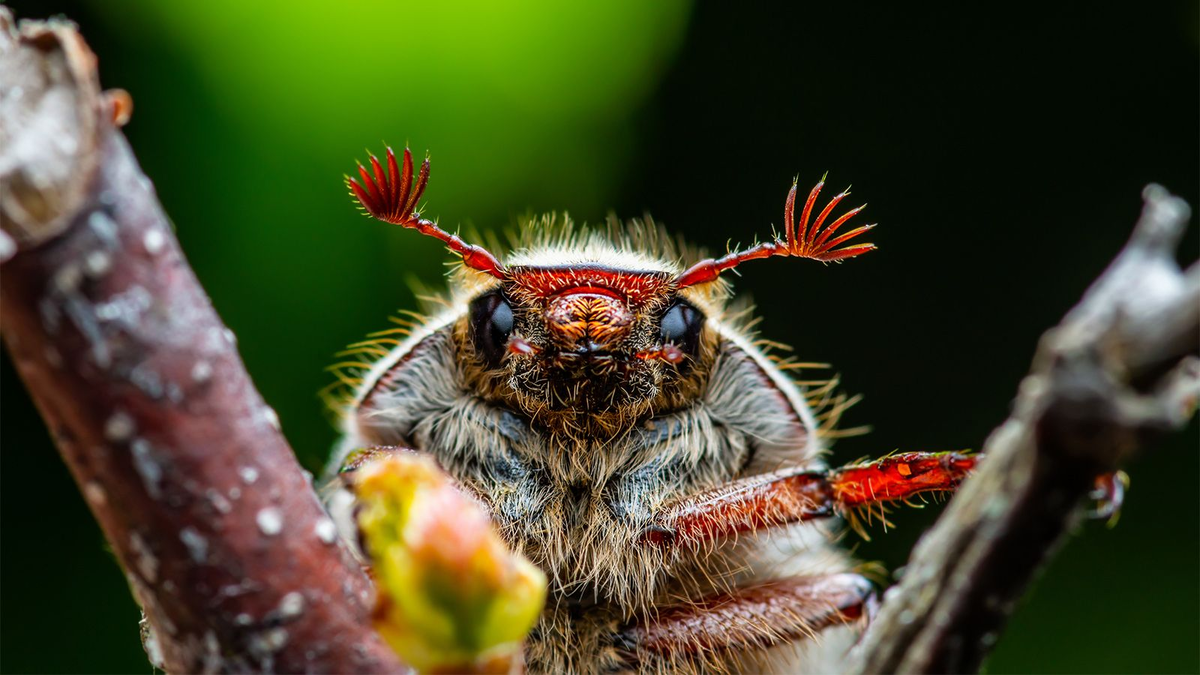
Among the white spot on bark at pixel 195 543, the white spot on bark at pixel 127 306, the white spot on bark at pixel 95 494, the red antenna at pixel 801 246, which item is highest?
the red antenna at pixel 801 246

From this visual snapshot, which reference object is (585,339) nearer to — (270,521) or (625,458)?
(625,458)

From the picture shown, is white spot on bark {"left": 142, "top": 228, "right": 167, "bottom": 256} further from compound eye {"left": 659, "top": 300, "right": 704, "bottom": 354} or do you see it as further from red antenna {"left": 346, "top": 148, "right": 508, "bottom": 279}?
compound eye {"left": 659, "top": 300, "right": 704, "bottom": 354}

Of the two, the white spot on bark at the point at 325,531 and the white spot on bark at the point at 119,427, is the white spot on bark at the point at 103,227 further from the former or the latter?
the white spot on bark at the point at 325,531

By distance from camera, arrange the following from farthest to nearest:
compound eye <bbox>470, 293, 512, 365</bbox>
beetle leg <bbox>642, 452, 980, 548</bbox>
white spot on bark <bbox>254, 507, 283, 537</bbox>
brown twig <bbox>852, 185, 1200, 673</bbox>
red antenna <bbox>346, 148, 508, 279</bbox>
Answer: compound eye <bbox>470, 293, 512, 365</bbox>, red antenna <bbox>346, 148, 508, 279</bbox>, beetle leg <bbox>642, 452, 980, 548</bbox>, white spot on bark <bbox>254, 507, 283, 537</bbox>, brown twig <bbox>852, 185, 1200, 673</bbox>

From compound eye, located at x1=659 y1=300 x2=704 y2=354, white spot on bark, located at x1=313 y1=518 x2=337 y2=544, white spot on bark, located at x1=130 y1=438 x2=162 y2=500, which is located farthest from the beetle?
white spot on bark, located at x1=130 y1=438 x2=162 y2=500

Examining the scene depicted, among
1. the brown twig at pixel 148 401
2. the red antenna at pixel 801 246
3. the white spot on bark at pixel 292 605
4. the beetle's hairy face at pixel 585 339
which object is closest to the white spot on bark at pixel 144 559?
the brown twig at pixel 148 401

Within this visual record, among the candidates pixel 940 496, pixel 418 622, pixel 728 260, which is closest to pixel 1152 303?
pixel 418 622

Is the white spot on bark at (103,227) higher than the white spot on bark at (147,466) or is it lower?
higher

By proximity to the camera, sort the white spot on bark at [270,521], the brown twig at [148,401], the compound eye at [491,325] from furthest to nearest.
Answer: the compound eye at [491,325], the white spot on bark at [270,521], the brown twig at [148,401]

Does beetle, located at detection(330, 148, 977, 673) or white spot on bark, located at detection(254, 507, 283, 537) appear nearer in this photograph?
white spot on bark, located at detection(254, 507, 283, 537)
